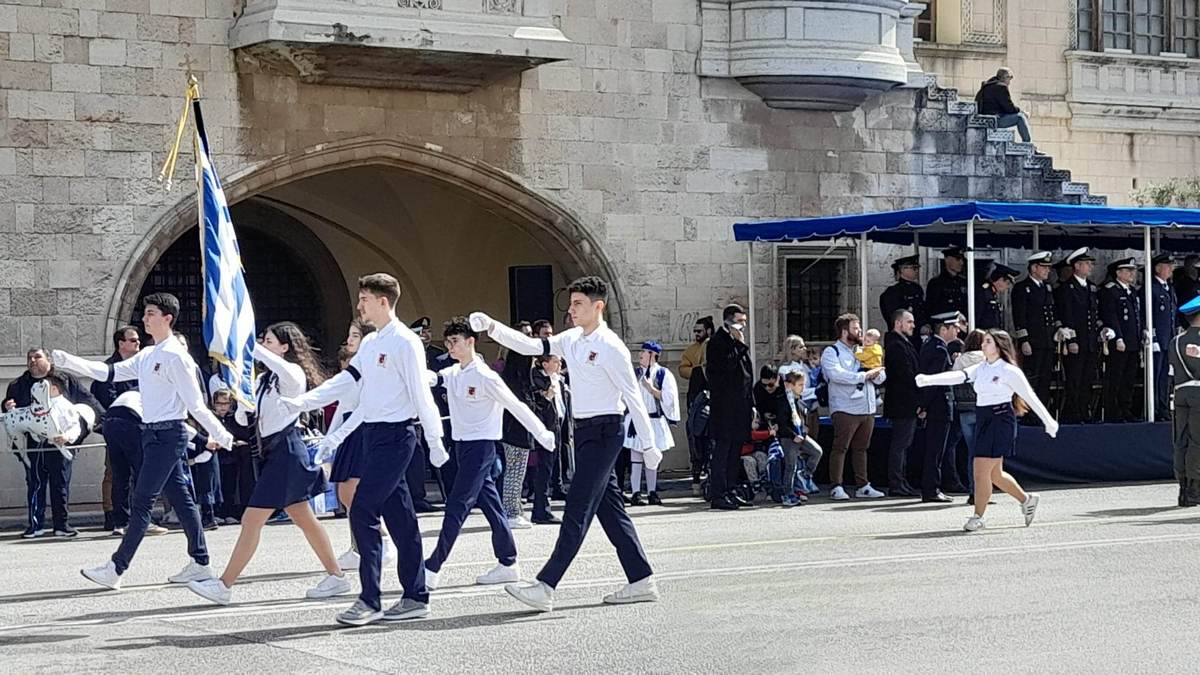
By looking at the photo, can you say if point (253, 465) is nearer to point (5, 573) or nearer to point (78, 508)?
point (78, 508)

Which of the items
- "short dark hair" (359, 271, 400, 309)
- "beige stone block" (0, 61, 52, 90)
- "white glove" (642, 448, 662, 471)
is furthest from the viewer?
"beige stone block" (0, 61, 52, 90)

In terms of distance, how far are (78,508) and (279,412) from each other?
25.6ft

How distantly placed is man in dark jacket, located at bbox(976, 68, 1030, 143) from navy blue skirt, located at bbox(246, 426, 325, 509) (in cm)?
1503

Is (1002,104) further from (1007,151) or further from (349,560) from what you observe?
(349,560)

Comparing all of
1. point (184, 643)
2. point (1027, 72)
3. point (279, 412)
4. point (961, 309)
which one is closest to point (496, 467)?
point (279, 412)

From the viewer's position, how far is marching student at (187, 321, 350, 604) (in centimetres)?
1138

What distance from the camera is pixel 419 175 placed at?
70.6 ft

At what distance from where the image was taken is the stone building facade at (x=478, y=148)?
19.0 meters

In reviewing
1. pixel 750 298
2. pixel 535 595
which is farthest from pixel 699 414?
pixel 535 595

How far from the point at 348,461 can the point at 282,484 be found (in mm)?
483

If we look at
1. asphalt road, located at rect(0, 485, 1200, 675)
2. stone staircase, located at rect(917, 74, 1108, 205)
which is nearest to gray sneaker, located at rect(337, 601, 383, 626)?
asphalt road, located at rect(0, 485, 1200, 675)

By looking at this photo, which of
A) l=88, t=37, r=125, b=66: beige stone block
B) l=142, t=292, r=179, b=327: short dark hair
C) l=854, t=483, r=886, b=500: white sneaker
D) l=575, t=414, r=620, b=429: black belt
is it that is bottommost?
l=854, t=483, r=886, b=500: white sneaker

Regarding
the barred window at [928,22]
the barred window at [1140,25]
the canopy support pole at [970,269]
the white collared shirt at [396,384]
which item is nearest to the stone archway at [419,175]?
the canopy support pole at [970,269]

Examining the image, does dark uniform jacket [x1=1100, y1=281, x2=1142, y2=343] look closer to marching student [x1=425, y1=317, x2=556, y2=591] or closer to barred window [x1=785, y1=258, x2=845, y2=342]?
barred window [x1=785, y1=258, x2=845, y2=342]
